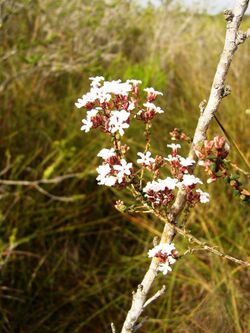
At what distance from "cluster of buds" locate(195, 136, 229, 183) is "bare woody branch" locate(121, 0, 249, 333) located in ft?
0.16

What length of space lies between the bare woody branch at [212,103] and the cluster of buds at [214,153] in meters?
0.05

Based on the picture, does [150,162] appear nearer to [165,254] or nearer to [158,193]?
[158,193]

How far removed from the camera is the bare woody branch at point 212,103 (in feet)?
3.12

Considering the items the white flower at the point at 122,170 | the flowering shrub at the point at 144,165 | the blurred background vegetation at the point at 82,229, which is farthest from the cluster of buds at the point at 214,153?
the blurred background vegetation at the point at 82,229

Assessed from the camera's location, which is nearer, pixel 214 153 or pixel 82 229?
pixel 214 153

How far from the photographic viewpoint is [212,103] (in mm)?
982

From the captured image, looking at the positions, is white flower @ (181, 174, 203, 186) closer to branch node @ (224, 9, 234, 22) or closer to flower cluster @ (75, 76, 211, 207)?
flower cluster @ (75, 76, 211, 207)

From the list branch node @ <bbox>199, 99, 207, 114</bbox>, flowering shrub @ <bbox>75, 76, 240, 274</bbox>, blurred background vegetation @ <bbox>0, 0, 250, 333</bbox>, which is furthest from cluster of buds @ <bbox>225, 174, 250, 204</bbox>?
blurred background vegetation @ <bbox>0, 0, 250, 333</bbox>

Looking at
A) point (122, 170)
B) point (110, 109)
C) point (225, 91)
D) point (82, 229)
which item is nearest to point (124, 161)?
point (122, 170)

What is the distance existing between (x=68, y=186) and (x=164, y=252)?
7.37 ft

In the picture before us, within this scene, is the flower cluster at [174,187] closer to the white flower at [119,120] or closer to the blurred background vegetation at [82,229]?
the white flower at [119,120]

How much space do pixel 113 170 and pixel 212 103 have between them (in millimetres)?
215

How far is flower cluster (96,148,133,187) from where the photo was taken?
3.18 ft

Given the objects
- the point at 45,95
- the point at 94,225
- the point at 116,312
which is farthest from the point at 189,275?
the point at 45,95
